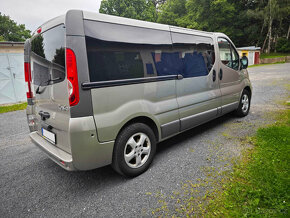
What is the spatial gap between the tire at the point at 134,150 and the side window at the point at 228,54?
2585 millimetres

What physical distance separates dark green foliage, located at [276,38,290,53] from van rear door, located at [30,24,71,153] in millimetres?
42670

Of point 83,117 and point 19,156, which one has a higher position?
point 83,117

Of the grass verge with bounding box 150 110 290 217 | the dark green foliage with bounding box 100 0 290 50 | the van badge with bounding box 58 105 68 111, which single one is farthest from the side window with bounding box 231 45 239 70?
the dark green foliage with bounding box 100 0 290 50

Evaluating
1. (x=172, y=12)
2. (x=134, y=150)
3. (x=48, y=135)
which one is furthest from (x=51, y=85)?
(x=172, y=12)

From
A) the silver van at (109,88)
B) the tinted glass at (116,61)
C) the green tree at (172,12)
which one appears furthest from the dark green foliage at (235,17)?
the tinted glass at (116,61)

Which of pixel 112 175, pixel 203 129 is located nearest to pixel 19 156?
pixel 112 175

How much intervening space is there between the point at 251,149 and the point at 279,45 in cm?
4143

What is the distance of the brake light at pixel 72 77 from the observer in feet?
6.46

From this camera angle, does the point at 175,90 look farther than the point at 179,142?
No

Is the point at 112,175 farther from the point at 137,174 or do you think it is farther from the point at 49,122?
the point at 49,122

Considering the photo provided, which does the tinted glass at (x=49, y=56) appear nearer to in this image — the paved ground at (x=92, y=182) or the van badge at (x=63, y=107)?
the van badge at (x=63, y=107)

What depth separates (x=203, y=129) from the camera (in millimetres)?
4309

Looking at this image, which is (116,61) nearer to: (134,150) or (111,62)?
(111,62)

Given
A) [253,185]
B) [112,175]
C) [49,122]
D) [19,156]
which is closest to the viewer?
[253,185]
